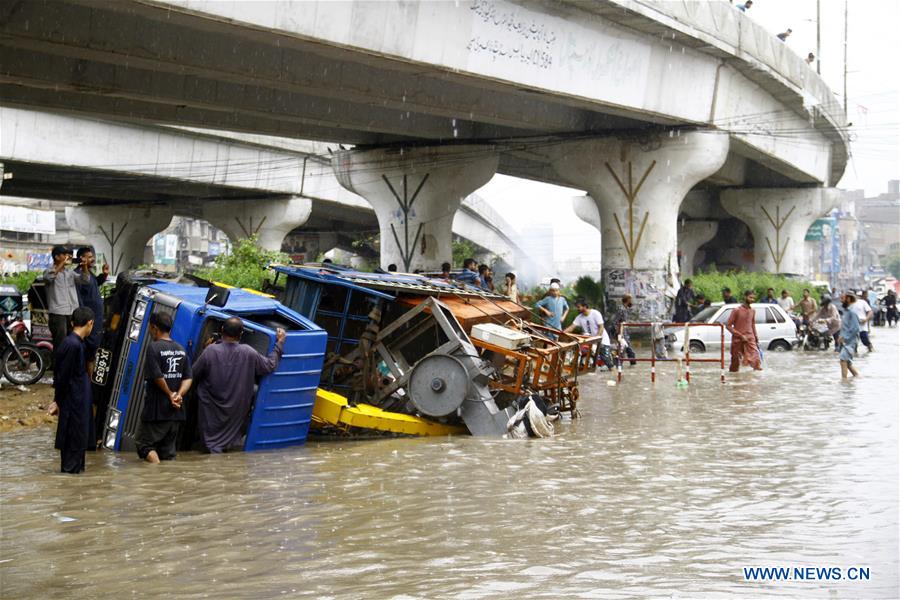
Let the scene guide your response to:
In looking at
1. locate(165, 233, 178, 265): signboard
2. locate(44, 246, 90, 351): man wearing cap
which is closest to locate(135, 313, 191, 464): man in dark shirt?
locate(44, 246, 90, 351): man wearing cap

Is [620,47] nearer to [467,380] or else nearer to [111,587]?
[467,380]

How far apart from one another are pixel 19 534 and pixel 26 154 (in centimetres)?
2591

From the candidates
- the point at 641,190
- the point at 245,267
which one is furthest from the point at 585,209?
the point at 245,267

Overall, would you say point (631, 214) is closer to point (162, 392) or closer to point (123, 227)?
point (162, 392)

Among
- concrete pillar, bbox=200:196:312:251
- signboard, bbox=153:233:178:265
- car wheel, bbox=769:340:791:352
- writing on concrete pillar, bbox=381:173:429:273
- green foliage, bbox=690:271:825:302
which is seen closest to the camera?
car wheel, bbox=769:340:791:352

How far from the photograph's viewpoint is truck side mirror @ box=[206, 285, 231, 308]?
10.9 metres

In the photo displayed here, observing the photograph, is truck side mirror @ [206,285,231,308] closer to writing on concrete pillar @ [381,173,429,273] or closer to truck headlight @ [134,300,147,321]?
truck headlight @ [134,300,147,321]

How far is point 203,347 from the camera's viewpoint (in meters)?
10.8

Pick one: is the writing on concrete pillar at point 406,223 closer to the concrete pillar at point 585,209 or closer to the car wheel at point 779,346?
the car wheel at point 779,346

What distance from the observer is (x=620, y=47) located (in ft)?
77.3

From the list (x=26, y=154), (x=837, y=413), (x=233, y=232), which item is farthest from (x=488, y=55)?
(x=233, y=232)

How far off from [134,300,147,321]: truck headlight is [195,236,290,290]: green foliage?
11485 millimetres

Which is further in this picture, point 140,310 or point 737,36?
point 737,36

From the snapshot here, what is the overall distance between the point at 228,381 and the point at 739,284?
2901 cm
